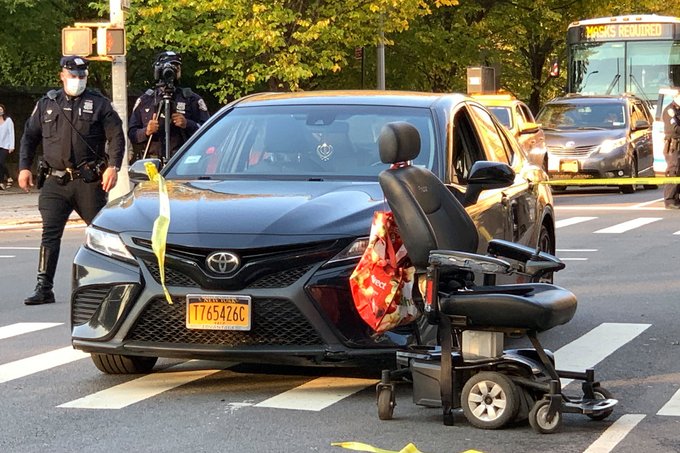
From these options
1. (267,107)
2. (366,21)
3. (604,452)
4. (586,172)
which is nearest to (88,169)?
(267,107)

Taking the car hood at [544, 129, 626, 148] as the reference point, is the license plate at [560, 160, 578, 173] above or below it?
below

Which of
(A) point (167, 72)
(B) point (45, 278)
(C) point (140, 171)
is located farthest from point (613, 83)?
(C) point (140, 171)

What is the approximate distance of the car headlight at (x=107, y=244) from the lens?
788 cm

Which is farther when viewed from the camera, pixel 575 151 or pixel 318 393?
pixel 575 151

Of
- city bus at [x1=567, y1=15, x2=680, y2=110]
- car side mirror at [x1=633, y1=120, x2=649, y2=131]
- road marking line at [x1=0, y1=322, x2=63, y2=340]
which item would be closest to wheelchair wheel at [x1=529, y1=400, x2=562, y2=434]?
road marking line at [x1=0, y1=322, x2=63, y2=340]

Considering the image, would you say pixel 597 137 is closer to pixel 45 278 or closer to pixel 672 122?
pixel 672 122

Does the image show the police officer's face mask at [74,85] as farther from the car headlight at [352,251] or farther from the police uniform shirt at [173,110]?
the car headlight at [352,251]

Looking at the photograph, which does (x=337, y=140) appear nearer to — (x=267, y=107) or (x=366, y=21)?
(x=267, y=107)

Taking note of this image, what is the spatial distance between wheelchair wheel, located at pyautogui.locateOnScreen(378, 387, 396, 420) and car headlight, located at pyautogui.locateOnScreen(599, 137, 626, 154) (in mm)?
21736

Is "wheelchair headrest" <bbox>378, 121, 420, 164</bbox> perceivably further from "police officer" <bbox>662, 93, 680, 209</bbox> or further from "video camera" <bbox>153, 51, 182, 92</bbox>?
"police officer" <bbox>662, 93, 680, 209</bbox>

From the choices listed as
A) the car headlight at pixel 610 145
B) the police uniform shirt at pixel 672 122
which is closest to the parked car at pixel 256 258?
the police uniform shirt at pixel 672 122

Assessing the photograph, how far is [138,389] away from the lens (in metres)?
8.06

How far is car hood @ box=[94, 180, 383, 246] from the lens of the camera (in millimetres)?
7672

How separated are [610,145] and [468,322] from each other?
2209 cm
